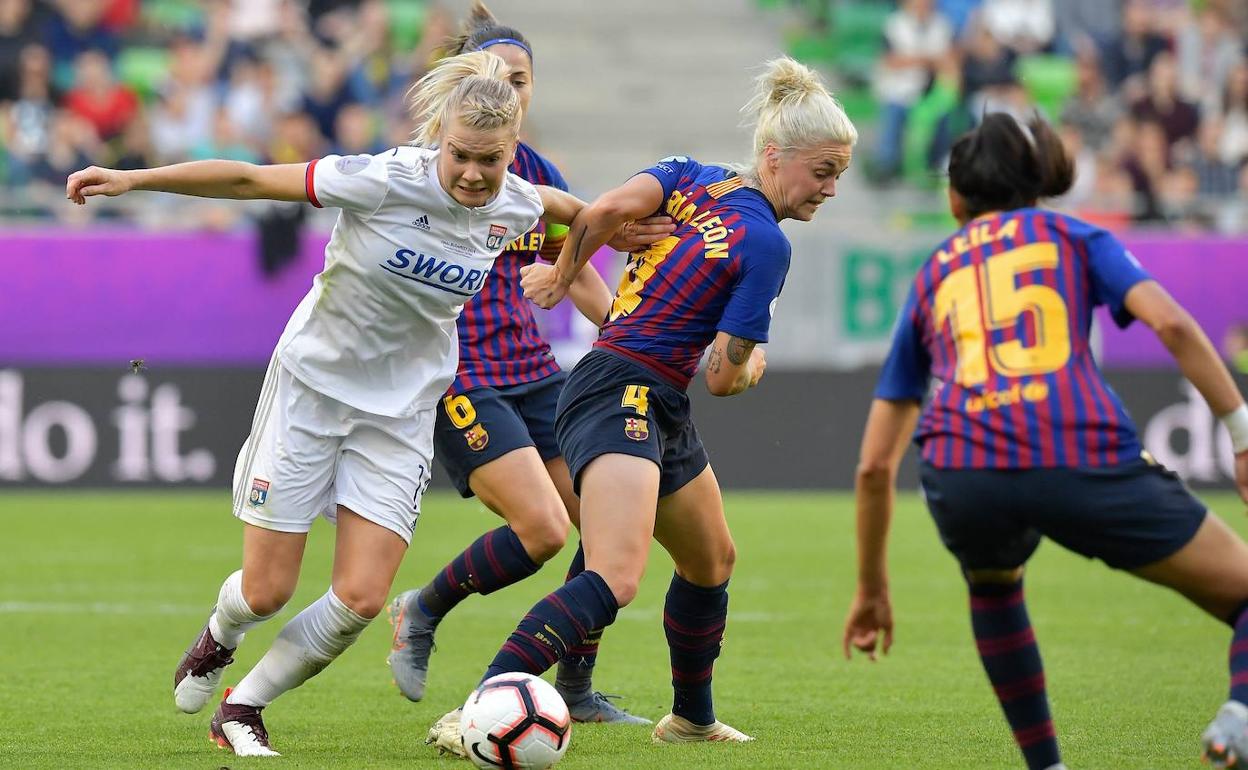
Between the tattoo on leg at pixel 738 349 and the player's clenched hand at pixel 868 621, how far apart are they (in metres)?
0.90

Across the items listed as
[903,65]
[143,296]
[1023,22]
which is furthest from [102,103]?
[1023,22]

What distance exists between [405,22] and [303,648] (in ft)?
50.7

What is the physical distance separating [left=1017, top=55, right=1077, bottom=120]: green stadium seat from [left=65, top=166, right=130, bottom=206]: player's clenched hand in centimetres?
1552

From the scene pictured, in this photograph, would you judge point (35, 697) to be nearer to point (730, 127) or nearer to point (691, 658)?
point (691, 658)

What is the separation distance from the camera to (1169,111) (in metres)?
17.8

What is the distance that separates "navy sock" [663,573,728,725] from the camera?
19.0 ft

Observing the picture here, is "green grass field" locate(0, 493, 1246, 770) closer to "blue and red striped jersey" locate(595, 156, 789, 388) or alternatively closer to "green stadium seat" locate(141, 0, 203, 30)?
"blue and red striped jersey" locate(595, 156, 789, 388)

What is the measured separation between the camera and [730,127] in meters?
20.4

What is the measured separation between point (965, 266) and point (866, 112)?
15337mm

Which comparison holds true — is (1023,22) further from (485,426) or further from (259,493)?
(259,493)

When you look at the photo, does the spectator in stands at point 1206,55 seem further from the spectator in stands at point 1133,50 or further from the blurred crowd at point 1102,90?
the spectator in stands at point 1133,50

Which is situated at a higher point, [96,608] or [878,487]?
[878,487]

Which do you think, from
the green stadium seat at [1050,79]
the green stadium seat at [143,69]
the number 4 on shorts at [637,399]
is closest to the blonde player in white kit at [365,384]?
the number 4 on shorts at [637,399]

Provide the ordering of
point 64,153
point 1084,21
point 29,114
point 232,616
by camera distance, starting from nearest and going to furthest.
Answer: point 232,616
point 64,153
point 29,114
point 1084,21
